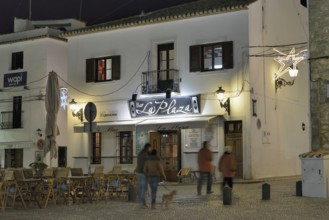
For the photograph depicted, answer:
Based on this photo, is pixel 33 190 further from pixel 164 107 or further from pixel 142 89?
pixel 142 89

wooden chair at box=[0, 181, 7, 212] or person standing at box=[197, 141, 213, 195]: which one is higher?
person standing at box=[197, 141, 213, 195]

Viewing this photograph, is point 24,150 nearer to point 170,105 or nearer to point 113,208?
point 170,105

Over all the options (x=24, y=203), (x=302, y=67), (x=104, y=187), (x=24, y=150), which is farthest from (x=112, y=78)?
(x=24, y=203)

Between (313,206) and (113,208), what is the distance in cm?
467

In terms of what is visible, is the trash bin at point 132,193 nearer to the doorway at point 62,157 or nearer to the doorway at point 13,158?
the doorway at point 62,157

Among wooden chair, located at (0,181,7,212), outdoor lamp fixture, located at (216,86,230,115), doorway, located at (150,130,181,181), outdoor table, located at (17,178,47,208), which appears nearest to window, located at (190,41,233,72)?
outdoor lamp fixture, located at (216,86,230,115)

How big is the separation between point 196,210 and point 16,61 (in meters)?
21.0

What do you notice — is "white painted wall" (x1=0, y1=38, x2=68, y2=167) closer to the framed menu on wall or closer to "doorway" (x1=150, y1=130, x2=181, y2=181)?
"doorway" (x1=150, y1=130, x2=181, y2=181)

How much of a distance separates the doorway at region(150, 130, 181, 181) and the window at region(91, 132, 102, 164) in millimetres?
2797

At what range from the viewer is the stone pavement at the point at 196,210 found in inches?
461

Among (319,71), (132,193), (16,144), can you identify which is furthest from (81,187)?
(16,144)

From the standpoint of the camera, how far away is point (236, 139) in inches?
933

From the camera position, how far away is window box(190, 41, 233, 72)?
2394cm

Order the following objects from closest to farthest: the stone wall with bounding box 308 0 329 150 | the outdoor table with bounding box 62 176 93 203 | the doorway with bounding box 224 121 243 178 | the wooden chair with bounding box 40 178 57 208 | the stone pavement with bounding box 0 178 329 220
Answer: the stone pavement with bounding box 0 178 329 220 < the wooden chair with bounding box 40 178 57 208 < the outdoor table with bounding box 62 176 93 203 < the stone wall with bounding box 308 0 329 150 < the doorway with bounding box 224 121 243 178
